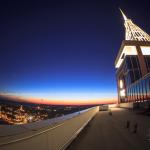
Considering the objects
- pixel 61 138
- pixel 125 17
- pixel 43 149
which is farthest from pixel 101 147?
pixel 125 17

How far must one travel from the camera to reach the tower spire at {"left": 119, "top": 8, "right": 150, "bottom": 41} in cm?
10019

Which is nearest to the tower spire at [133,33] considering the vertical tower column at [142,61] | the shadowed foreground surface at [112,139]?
the vertical tower column at [142,61]

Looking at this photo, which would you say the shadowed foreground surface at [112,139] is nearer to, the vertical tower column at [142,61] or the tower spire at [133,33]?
the vertical tower column at [142,61]

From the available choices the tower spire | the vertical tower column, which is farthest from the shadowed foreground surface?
the tower spire

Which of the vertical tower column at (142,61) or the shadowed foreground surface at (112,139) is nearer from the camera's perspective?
the shadowed foreground surface at (112,139)

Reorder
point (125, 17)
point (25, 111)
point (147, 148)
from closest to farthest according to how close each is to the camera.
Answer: point (147, 148), point (25, 111), point (125, 17)

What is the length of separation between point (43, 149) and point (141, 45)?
88104 millimetres

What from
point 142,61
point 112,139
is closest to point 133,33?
point 142,61

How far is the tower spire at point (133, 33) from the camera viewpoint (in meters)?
100

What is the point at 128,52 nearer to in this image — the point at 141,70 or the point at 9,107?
the point at 141,70

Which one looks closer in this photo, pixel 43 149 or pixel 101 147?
pixel 43 149

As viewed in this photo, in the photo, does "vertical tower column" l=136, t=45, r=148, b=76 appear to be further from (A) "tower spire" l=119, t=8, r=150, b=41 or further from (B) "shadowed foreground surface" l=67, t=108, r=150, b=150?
(B) "shadowed foreground surface" l=67, t=108, r=150, b=150

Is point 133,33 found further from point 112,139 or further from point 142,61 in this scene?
point 112,139

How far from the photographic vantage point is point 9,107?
14422mm
